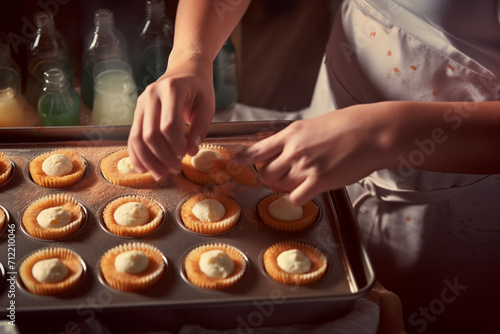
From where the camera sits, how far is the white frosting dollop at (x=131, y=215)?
132 cm

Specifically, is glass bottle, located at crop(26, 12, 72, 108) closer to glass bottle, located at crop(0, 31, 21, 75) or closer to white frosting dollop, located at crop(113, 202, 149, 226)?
glass bottle, located at crop(0, 31, 21, 75)

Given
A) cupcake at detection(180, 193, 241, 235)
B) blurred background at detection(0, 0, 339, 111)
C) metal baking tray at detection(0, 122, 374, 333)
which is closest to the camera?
metal baking tray at detection(0, 122, 374, 333)

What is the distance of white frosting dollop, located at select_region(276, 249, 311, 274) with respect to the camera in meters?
1.24

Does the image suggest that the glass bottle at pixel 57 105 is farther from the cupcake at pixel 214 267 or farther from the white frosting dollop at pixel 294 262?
the white frosting dollop at pixel 294 262

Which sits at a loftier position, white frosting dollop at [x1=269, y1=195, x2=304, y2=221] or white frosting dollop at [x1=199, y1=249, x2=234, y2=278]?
white frosting dollop at [x1=269, y1=195, x2=304, y2=221]

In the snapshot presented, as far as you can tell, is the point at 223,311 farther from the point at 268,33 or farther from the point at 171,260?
the point at 268,33

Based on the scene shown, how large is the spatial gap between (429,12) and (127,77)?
3.15 feet

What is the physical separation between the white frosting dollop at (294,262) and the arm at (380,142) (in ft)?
0.44

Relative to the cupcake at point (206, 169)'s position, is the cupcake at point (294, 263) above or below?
below

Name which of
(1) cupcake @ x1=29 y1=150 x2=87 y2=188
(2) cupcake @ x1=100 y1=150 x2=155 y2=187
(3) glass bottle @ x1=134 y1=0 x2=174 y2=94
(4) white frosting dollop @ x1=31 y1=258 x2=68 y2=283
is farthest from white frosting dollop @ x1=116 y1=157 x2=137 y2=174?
(3) glass bottle @ x1=134 y1=0 x2=174 y2=94

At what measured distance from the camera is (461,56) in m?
1.40

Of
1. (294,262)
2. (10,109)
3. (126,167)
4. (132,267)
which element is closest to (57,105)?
(10,109)

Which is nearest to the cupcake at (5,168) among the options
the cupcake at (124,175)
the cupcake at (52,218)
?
the cupcake at (52,218)

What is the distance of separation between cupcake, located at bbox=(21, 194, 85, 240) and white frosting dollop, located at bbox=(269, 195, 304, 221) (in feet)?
1.58
